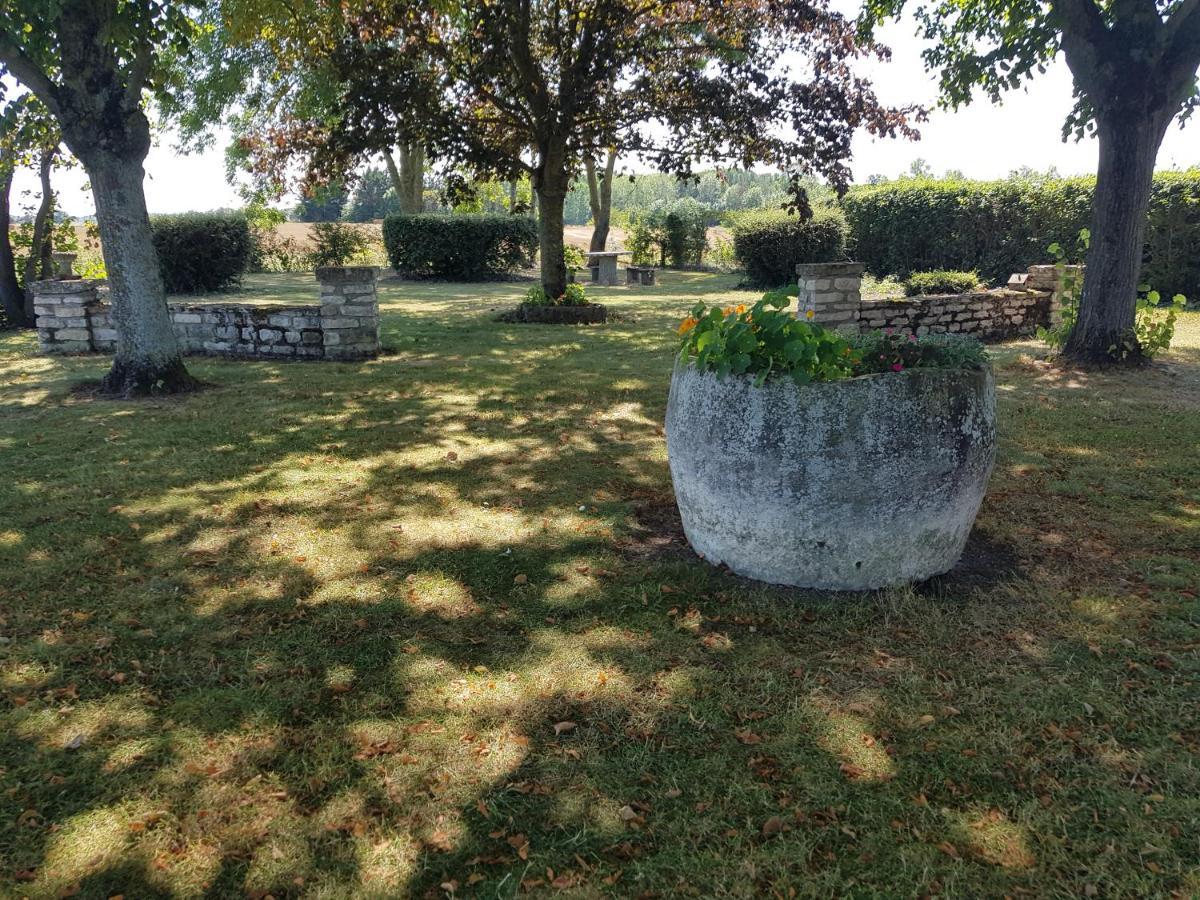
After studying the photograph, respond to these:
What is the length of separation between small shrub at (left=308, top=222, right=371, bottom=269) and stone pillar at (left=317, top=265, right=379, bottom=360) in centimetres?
1687

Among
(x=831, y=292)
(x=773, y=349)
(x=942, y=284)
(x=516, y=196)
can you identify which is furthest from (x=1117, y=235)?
(x=516, y=196)

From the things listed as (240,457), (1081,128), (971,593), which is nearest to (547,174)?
(1081,128)

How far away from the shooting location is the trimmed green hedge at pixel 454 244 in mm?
23734

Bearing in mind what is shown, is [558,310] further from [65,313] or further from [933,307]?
[65,313]

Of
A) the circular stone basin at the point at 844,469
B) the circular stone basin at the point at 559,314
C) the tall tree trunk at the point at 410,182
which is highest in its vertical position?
the tall tree trunk at the point at 410,182

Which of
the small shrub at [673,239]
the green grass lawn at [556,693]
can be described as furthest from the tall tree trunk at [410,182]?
the green grass lawn at [556,693]

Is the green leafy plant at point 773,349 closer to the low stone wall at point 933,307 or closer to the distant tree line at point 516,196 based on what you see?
the low stone wall at point 933,307

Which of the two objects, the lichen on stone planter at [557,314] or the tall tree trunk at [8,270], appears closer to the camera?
the tall tree trunk at [8,270]

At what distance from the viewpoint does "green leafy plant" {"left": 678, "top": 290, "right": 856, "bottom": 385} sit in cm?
383

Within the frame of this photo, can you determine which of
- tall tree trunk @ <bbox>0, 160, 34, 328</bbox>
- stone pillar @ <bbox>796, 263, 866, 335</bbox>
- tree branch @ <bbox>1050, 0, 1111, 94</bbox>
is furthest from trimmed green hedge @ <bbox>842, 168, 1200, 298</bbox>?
tall tree trunk @ <bbox>0, 160, 34, 328</bbox>

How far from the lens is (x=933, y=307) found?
464 inches

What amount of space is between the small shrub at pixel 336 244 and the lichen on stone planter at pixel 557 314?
13.6 metres

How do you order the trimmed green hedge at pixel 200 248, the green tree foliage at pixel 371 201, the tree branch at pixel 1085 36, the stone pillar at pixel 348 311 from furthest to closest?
the green tree foliage at pixel 371 201 → the trimmed green hedge at pixel 200 248 → the stone pillar at pixel 348 311 → the tree branch at pixel 1085 36

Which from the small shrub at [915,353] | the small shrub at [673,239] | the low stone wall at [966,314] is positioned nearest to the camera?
the small shrub at [915,353]
